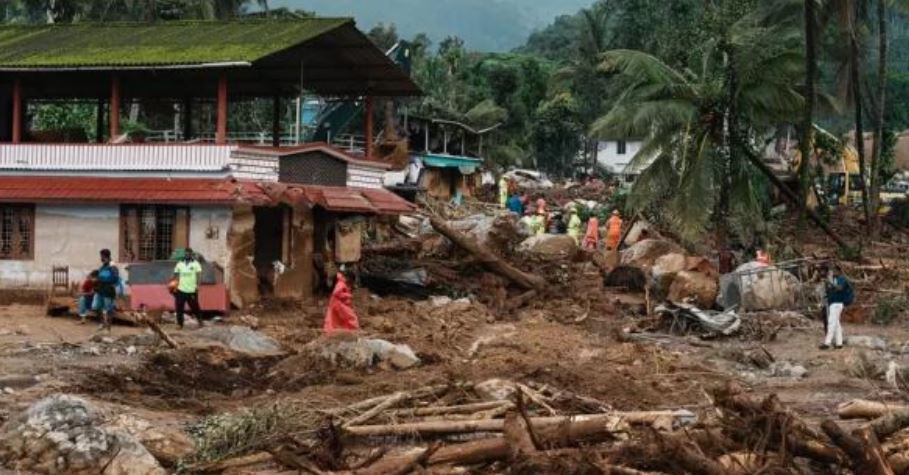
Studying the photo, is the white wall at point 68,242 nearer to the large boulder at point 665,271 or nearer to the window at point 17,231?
the window at point 17,231

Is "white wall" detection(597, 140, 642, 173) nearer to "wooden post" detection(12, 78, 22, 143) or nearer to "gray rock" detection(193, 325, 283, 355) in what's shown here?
"wooden post" detection(12, 78, 22, 143)

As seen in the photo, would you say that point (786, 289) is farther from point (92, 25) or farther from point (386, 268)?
point (92, 25)

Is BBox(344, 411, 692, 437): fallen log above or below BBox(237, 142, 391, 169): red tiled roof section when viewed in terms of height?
below

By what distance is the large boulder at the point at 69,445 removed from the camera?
31.1ft

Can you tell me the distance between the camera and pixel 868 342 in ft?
61.7

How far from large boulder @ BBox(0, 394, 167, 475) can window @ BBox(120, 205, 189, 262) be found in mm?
12966

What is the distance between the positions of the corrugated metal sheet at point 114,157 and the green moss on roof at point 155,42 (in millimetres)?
1654

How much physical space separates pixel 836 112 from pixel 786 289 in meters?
16.8

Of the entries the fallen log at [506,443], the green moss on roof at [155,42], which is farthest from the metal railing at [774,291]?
the fallen log at [506,443]

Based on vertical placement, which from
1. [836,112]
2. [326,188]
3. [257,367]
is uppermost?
[836,112]

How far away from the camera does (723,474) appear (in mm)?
7809

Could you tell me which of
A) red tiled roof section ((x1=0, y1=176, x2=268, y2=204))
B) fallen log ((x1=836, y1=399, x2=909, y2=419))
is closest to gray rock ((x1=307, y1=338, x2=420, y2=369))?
fallen log ((x1=836, y1=399, x2=909, y2=419))

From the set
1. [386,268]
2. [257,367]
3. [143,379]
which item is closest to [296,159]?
[386,268]

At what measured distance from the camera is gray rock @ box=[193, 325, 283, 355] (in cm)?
1667
